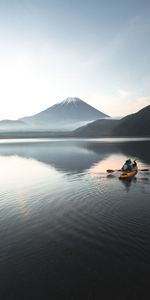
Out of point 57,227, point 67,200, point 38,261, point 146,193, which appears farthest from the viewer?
point 146,193

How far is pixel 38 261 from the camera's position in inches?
628

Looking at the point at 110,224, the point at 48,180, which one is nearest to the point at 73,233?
the point at 110,224

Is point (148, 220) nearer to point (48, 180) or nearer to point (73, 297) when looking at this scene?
point (73, 297)

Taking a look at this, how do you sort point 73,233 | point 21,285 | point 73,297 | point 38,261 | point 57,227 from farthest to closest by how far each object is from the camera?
point 57,227, point 73,233, point 38,261, point 21,285, point 73,297

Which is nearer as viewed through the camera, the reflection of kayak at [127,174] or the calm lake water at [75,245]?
the calm lake water at [75,245]

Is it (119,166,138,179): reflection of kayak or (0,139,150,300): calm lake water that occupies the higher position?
(119,166,138,179): reflection of kayak

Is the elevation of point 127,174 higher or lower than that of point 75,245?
higher

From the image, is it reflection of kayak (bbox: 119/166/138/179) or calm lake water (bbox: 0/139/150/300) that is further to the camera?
reflection of kayak (bbox: 119/166/138/179)

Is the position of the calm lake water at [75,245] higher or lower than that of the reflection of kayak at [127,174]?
lower

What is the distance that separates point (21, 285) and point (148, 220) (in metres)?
12.8

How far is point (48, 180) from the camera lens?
1715 inches

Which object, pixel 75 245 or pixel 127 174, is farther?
pixel 127 174

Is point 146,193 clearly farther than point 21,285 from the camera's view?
Yes

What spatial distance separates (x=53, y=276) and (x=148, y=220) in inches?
440
